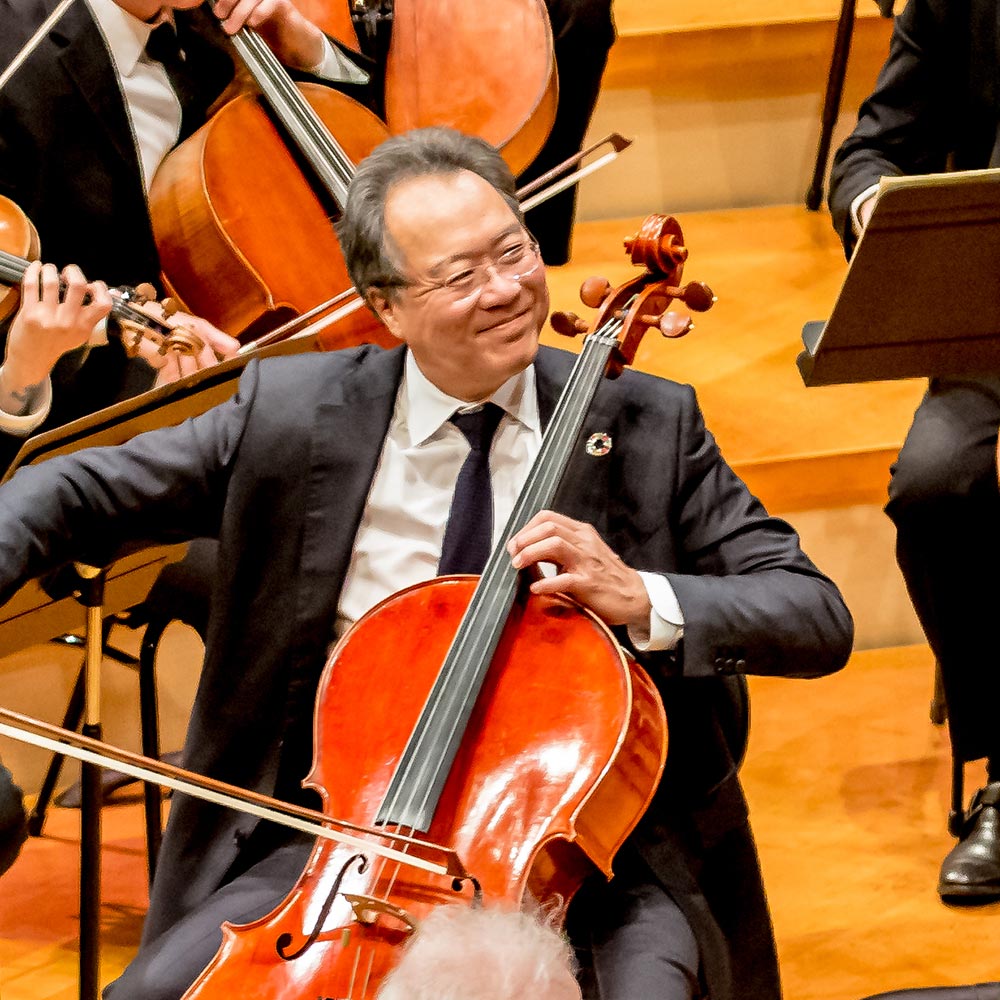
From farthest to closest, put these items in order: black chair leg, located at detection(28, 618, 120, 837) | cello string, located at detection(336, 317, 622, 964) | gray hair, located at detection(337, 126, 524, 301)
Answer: black chair leg, located at detection(28, 618, 120, 837)
gray hair, located at detection(337, 126, 524, 301)
cello string, located at detection(336, 317, 622, 964)

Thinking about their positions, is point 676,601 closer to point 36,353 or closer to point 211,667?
point 211,667

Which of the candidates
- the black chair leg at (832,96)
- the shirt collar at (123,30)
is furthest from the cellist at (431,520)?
the black chair leg at (832,96)

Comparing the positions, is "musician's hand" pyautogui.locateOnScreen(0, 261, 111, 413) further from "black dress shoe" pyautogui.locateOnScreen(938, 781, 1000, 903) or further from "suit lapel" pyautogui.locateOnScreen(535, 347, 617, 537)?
"black dress shoe" pyautogui.locateOnScreen(938, 781, 1000, 903)

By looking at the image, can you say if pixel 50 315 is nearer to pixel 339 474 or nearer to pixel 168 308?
pixel 168 308

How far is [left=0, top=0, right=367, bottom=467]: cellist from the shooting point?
200 cm

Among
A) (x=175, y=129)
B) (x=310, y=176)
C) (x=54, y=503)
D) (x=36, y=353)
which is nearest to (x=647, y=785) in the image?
(x=54, y=503)

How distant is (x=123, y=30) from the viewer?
82.6 inches

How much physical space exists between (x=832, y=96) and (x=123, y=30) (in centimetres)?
156

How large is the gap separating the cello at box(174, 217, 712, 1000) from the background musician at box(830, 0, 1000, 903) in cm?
72

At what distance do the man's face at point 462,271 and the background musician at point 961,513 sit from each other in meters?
0.69

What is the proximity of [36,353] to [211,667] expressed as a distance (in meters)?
0.53

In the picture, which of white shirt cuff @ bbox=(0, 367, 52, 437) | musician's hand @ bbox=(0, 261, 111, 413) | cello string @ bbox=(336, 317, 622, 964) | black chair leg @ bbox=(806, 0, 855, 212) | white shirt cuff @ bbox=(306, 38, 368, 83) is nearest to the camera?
cello string @ bbox=(336, 317, 622, 964)

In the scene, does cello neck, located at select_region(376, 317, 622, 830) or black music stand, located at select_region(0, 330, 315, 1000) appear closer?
cello neck, located at select_region(376, 317, 622, 830)

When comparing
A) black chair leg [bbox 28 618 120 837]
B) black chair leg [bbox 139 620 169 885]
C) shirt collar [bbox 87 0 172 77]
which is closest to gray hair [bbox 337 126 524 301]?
black chair leg [bbox 139 620 169 885]
